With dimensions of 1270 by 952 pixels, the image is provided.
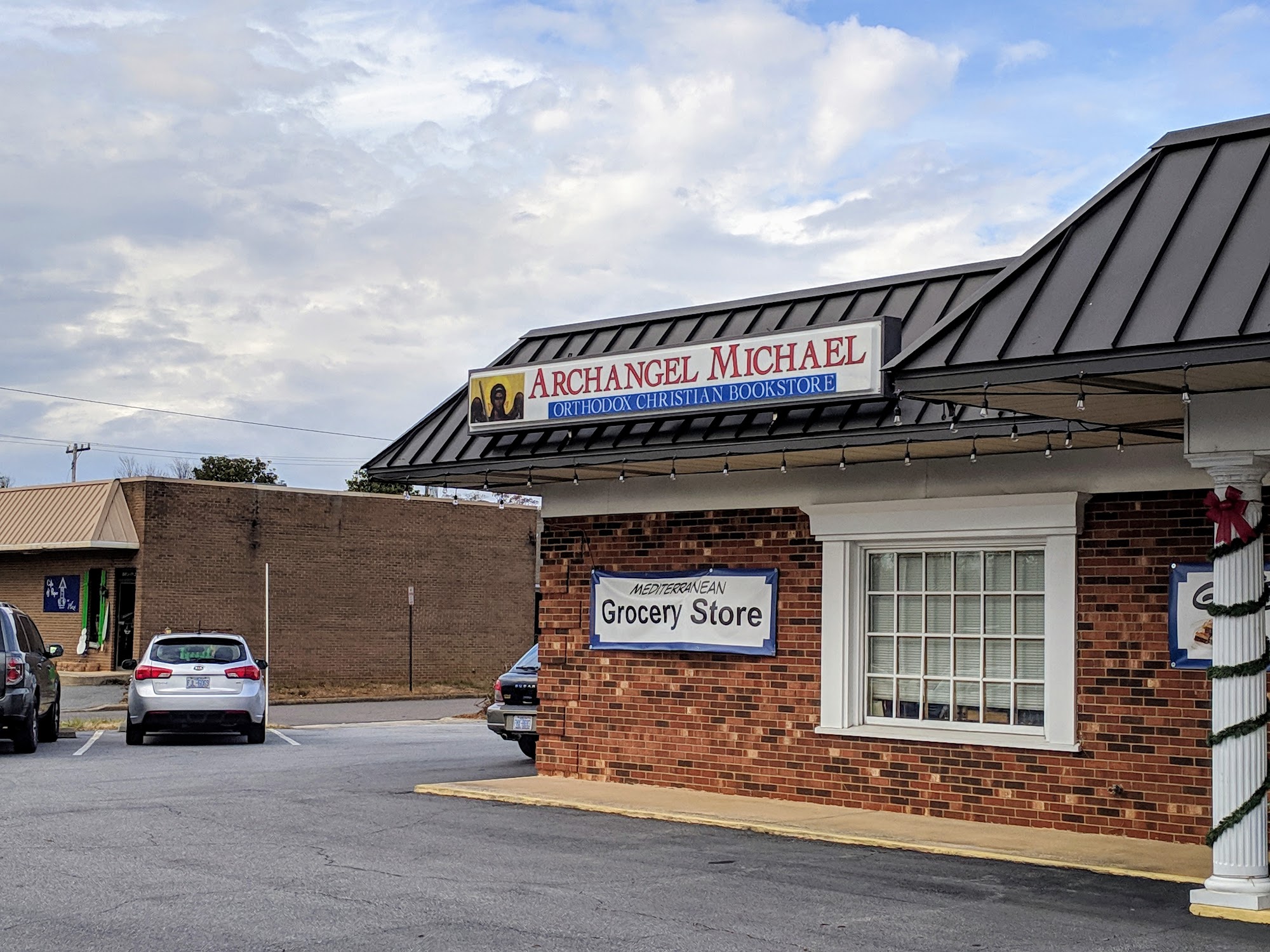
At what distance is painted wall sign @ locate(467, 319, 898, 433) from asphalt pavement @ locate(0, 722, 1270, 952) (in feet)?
11.5

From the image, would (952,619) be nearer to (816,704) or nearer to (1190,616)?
(816,704)

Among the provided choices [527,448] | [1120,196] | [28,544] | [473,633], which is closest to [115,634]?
[28,544]

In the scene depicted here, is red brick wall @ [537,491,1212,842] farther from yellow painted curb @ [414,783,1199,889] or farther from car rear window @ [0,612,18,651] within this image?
car rear window @ [0,612,18,651]

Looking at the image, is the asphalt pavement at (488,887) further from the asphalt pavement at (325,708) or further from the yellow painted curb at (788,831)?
the asphalt pavement at (325,708)

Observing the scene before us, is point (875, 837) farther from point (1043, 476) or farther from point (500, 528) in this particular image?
point (500, 528)

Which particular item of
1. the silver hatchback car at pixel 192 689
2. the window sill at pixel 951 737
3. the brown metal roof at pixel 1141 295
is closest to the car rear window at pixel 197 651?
the silver hatchback car at pixel 192 689

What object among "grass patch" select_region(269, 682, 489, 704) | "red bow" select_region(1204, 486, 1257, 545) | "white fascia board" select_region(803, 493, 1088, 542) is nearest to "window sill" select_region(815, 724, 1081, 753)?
"white fascia board" select_region(803, 493, 1088, 542)

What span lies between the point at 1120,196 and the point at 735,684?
249 inches

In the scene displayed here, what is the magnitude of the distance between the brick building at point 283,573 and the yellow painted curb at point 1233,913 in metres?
30.2

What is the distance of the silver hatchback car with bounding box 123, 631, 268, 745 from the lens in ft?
66.4

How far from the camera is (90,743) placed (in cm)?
2094

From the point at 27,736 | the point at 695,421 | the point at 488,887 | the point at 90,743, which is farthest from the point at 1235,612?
the point at 90,743

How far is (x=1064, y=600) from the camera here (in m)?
11.9

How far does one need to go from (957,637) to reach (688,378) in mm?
3180
